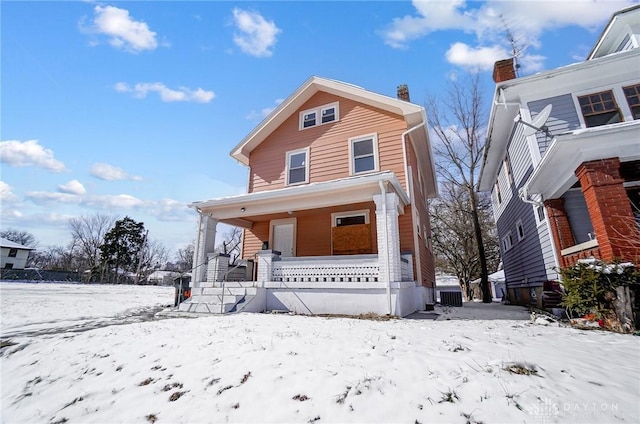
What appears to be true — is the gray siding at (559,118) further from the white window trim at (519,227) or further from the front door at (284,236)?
the front door at (284,236)

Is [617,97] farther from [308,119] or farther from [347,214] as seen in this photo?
[308,119]

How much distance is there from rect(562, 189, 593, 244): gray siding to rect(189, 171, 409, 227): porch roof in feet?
14.4

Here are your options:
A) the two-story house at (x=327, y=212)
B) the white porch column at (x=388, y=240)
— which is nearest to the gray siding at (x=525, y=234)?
the two-story house at (x=327, y=212)

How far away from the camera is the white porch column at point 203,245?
917 centimetres

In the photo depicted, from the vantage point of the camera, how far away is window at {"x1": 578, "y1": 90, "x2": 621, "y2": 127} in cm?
789

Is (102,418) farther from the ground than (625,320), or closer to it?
closer to it

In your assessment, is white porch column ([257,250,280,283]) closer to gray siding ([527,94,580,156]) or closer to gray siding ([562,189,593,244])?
gray siding ([562,189,593,244])

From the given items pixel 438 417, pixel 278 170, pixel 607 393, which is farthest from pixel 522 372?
pixel 278 170

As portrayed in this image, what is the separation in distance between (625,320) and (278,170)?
36.1 ft

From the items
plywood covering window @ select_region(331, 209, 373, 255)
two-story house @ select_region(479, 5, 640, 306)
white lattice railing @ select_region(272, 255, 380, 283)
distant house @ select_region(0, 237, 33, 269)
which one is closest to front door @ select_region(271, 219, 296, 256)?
plywood covering window @ select_region(331, 209, 373, 255)

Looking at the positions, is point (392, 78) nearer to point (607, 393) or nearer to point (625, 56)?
point (625, 56)

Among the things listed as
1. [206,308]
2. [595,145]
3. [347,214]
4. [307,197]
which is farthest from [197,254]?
[595,145]

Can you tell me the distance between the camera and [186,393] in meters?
2.89

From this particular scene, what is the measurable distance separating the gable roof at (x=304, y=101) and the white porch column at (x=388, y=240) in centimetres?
450
